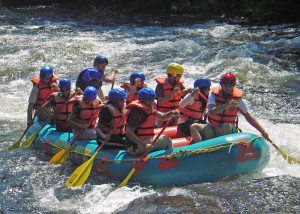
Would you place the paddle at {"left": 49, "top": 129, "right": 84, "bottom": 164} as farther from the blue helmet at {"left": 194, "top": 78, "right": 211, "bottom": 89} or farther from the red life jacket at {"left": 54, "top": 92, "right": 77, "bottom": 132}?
the blue helmet at {"left": 194, "top": 78, "right": 211, "bottom": 89}

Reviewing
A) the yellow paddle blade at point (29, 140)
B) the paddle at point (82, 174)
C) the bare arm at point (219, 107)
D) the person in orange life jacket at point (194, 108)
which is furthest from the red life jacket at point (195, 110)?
the yellow paddle blade at point (29, 140)

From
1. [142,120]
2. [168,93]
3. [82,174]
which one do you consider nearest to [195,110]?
[168,93]

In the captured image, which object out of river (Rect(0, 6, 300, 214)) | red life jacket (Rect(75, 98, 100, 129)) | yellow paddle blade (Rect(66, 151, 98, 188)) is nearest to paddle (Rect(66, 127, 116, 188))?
yellow paddle blade (Rect(66, 151, 98, 188))

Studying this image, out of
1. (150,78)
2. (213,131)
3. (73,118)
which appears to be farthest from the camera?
(150,78)

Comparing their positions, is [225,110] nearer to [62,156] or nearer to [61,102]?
[62,156]

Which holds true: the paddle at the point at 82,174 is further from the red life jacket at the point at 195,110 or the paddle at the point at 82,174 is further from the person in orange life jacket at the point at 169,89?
the person in orange life jacket at the point at 169,89

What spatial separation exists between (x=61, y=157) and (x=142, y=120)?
151 centimetres

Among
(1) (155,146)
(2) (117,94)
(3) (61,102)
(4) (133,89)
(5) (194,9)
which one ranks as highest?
(5) (194,9)

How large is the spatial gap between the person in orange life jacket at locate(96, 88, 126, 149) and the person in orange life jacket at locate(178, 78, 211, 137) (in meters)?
0.92

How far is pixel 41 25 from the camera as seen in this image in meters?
16.1

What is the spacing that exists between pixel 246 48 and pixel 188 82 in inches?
111

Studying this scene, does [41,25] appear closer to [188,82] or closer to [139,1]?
[139,1]

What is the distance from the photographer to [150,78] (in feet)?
34.0

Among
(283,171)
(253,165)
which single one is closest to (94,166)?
(253,165)
